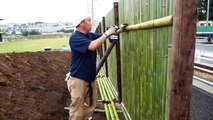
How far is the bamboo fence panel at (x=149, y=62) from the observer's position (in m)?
2.65

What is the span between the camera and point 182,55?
2170mm

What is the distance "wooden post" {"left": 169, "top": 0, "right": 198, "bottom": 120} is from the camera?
210 cm

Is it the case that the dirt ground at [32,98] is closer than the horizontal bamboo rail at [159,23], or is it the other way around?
the horizontal bamboo rail at [159,23]

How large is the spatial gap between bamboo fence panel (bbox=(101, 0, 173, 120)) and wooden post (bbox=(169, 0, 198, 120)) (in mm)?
254

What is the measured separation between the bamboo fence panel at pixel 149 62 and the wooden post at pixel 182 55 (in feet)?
0.83

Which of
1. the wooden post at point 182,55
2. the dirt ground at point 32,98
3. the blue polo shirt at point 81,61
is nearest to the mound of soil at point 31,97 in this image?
the dirt ground at point 32,98

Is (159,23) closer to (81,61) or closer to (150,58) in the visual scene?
(150,58)

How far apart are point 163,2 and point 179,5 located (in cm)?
58

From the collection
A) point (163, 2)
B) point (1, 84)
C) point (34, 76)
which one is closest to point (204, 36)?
point (34, 76)

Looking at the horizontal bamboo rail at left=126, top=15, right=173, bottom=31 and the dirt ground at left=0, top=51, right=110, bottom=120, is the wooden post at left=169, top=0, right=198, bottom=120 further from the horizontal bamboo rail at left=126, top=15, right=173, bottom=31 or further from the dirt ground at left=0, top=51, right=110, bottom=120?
the dirt ground at left=0, top=51, right=110, bottom=120

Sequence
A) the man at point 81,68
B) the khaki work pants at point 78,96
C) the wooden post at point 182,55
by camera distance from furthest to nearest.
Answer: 1. the khaki work pants at point 78,96
2. the man at point 81,68
3. the wooden post at point 182,55

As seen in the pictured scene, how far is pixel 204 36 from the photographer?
30609 millimetres

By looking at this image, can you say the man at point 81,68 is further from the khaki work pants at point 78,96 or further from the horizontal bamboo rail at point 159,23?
the horizontal bamboo rail at point 159,23

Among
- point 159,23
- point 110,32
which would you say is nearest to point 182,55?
point 159,23
